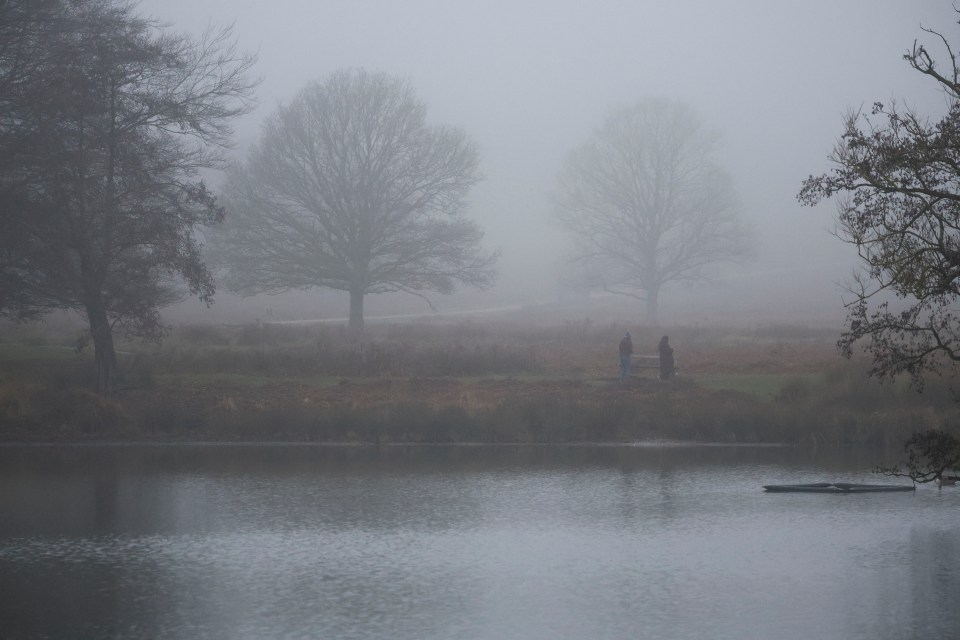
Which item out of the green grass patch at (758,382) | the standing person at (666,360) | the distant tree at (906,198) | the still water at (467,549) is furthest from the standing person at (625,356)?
the distant tree at (906,198)

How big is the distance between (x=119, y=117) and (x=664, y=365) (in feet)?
59.2

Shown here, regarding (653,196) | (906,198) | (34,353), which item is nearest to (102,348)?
A: (34,353)

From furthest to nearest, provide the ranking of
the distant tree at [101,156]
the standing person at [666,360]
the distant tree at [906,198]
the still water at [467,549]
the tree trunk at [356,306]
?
the tree trunk at [356,306] → the standing person at [666,360] → the distant tree at [101,156] → the distant tree at [906,198] → the still water at [467,549]

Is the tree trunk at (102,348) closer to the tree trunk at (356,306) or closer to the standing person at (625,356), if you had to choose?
the standing person at (625,356)

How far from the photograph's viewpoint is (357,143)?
45625 millimetres

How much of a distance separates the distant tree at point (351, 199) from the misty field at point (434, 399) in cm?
999

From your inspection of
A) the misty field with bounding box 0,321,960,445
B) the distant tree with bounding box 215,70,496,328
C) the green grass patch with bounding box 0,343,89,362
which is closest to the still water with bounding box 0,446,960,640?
the misty field with bounding box 0,321,960,445

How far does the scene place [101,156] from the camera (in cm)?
2892

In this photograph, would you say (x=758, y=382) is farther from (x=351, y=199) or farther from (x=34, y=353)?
(x=34, y=353)

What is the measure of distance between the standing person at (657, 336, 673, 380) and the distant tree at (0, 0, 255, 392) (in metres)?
13.9

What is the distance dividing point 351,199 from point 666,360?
19.2m

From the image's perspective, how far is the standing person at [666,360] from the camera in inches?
1255

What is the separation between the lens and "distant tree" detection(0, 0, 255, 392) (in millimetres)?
26734

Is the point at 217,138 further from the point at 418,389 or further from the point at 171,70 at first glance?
the point at 418,389
